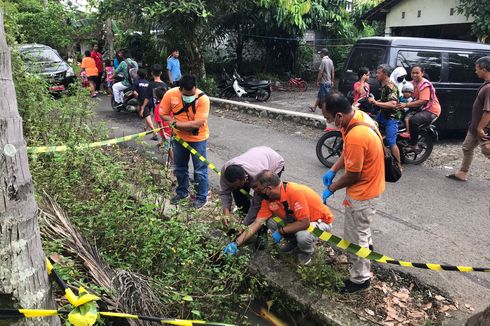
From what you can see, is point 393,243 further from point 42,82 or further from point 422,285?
point 42,82

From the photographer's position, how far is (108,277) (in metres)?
2.81

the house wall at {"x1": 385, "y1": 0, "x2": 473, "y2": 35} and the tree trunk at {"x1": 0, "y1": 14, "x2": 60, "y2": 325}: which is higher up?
the house wall at {"x1": 385, "y1": 0, "x2": 473, "y2": 35}

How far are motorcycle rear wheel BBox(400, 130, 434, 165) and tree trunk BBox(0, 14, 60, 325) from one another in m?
5.89

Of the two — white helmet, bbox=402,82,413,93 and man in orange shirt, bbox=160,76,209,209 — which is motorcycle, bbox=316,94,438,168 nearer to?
white helmet, bbox=402,82,413,93

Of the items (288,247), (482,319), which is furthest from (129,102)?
(482,319)

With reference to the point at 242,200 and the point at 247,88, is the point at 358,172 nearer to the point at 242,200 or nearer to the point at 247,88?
the point at 242,200

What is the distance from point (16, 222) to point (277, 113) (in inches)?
327

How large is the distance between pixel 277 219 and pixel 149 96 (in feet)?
16.8

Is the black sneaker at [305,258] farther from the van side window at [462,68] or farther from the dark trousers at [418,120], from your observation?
the van side window at [462,68]

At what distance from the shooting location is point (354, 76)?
7.76 metres

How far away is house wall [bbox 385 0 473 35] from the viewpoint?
1291 centimetres

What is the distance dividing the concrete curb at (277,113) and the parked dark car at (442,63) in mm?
1299

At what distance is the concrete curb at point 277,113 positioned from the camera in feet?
28.8

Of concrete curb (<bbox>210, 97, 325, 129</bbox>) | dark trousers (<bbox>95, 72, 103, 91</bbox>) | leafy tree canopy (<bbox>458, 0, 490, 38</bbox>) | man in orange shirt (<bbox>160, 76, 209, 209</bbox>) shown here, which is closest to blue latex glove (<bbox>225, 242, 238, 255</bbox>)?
man in orange shirt (<bbox>160, 76, 209, 209</bbox>)
